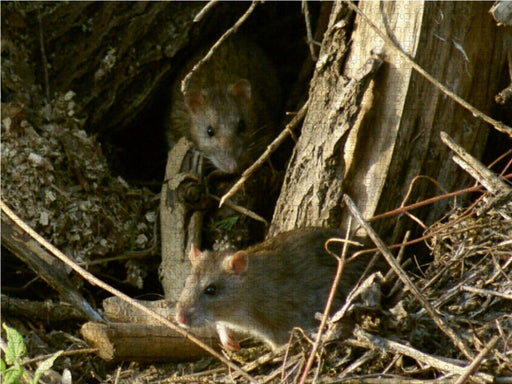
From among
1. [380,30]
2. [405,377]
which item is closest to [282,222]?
[380,30]

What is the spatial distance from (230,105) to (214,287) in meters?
2.57

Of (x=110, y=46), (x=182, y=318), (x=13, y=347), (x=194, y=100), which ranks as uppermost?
(x=110, y=46)

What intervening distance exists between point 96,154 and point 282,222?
1.66m

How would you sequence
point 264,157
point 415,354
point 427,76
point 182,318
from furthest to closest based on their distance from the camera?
point 264,157 → point 182,318 → point 427,76 → point 415,354

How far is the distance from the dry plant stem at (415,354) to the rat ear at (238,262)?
3.76ft

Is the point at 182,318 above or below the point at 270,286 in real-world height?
below

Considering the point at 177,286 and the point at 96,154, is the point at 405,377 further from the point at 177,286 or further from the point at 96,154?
the point at 96,154

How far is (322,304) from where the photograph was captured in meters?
5.10

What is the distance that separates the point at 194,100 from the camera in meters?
7.35

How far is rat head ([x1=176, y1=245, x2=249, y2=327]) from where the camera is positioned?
5109mm

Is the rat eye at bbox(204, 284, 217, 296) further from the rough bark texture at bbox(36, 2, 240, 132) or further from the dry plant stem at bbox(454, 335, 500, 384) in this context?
the rough bark texture at bbox(36, 2, 240, 132)

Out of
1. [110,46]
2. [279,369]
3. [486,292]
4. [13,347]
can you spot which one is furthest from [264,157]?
[13,347]

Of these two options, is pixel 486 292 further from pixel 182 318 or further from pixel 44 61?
pixel 44 61

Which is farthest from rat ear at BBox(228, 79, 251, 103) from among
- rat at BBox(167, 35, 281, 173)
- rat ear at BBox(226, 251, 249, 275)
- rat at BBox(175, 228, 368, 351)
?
rat ear at BBox(226, 251, 249, 275)
